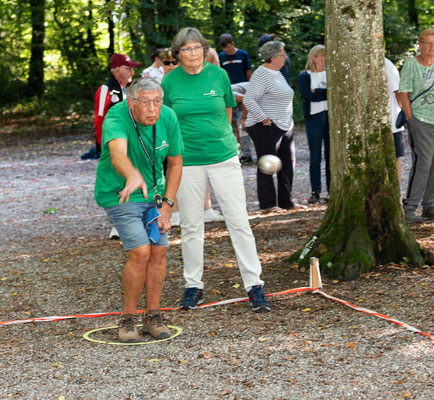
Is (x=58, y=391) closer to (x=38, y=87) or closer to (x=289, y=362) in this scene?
(x=289, y=362)

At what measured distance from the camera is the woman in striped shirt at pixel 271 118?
8.77 metres

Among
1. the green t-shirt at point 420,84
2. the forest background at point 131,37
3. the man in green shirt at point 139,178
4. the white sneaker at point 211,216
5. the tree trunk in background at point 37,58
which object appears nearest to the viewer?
the man in green shirt at point 139,178

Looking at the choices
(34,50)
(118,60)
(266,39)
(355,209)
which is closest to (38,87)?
(34,50)

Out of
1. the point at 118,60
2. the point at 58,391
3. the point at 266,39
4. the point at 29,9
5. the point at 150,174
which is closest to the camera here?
the point at 58,391

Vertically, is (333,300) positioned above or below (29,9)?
below

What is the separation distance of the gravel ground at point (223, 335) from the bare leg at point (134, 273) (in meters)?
0.32

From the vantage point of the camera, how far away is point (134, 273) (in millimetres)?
4723

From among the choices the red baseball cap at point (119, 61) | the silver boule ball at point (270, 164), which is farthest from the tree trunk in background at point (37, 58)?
the red baseball cap at point (119, 61)

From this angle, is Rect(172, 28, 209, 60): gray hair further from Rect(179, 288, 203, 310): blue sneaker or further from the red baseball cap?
the red baseball cap

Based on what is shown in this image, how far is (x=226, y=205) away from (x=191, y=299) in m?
0.80

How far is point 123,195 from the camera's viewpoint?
4348 mm

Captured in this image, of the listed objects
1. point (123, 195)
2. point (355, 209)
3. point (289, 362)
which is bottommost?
point (289, 362)

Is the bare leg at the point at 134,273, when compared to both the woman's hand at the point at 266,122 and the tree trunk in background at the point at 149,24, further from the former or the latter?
the tree trunk in background at the point at 149,24

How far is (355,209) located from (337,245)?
1.13 feet
